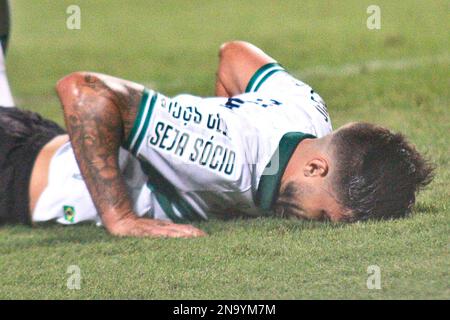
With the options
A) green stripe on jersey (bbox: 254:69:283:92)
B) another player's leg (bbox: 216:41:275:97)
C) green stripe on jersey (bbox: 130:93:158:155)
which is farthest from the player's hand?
another player's leg (bbox: 216:41:275:97)

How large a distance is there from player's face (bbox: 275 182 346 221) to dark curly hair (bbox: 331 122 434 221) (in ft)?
0.15

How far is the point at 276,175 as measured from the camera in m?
5.77

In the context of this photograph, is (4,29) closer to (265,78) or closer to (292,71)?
(265,78)

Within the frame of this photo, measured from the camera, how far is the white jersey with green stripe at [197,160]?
573cm

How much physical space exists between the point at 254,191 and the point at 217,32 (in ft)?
24.0

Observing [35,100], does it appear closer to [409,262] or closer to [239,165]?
[239,165]

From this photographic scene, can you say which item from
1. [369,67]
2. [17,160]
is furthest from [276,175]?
[369,67]

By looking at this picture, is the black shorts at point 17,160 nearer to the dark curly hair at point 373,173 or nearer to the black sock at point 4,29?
the black sock at point 4,29

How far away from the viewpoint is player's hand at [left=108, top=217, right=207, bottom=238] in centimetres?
562

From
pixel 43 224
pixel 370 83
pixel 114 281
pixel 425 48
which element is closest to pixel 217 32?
pixel 425 48

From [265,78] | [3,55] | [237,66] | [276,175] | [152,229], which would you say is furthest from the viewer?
[3,55]

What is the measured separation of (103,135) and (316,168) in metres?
0.92

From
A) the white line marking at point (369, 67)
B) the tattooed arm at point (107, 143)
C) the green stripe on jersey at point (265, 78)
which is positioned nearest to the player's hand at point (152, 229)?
the tattooed arm at point (107, 143)

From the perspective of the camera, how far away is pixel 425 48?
10945mm
